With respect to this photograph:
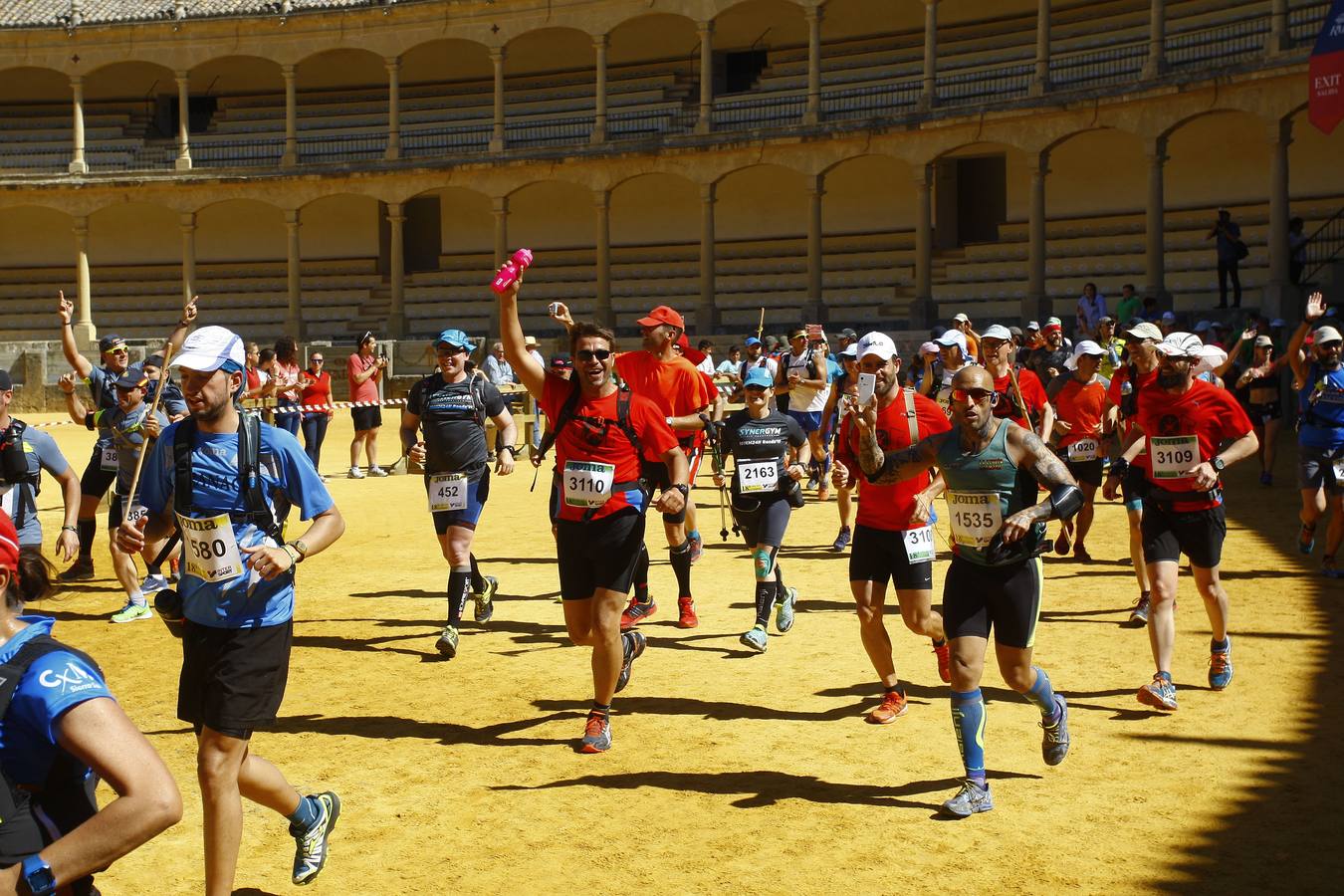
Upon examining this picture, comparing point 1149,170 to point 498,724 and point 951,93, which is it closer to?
point 951,93

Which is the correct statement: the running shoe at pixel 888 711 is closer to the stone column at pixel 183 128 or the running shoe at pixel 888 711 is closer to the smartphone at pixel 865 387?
the smartphone at pixel 865 387

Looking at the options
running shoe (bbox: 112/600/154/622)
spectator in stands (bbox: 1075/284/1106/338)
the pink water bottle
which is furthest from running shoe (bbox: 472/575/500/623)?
spectator in stands (bbox: 1075/284/1106/338)

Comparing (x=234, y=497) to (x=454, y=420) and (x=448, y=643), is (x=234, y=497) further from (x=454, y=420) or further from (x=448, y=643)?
(x=454, y=420)

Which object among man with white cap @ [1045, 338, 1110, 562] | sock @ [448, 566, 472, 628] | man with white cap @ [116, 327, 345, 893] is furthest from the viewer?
man with white cap @ [1045, 338, 1110, 562]

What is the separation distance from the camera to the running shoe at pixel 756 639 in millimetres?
8758

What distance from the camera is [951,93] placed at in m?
31.2

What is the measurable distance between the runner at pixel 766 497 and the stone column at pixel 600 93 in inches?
1045

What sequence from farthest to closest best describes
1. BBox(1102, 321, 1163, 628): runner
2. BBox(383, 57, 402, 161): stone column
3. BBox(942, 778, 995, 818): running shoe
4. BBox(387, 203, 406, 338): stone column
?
BBox(383, 57, 402, 161): stone column, BBox(387, 203, 406, 338): stone column, BBox(1102, 321, 1163, 628): runner, BBox(942, 778, 995, 818): running shoe

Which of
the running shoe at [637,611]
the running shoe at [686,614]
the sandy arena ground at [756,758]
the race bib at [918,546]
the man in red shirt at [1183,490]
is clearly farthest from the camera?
the running shoe at [686,614]

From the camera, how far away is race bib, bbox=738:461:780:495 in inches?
357

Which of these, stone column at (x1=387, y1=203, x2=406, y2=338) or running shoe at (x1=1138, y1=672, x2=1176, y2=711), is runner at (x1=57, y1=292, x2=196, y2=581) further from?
stone column at (x1=387, y1=203, x2=406, y2=338)

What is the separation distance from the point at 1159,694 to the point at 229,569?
4825 millimetres

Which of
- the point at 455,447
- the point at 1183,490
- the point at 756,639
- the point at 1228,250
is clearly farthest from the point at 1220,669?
the point at 1228,250

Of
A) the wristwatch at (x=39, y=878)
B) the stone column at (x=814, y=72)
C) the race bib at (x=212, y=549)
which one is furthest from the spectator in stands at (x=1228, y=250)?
the wristwatch at (x=39, y=878)
